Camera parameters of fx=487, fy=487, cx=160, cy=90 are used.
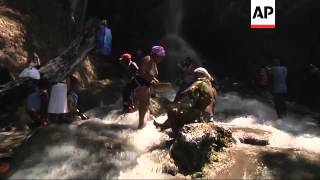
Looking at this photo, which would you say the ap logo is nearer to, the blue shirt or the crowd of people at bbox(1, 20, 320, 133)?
the crowd of people at bbox(1, 20, 320, 133)

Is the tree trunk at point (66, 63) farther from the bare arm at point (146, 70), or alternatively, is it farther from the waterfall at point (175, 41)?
the waterfall at point (175, 41)

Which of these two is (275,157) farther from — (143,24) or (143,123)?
(143,24)

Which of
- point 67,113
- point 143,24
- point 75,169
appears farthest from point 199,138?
point 143,24

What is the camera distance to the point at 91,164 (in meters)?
8.03

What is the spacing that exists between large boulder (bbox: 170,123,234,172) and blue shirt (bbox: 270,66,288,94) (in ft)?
18.2

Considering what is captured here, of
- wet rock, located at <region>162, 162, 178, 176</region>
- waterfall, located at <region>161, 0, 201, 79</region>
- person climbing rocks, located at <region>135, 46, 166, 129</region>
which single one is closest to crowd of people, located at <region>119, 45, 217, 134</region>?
person climbing rocks, located at <region>135, 46, 166, 129</region>

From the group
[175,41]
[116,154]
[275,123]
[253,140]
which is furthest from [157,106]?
[175,41]

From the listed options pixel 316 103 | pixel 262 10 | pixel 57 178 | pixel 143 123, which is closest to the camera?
pixel 57 178

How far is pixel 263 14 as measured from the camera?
18.8m

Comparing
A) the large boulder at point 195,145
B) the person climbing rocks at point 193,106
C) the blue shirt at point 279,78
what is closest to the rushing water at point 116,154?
the large boulder at point 195,145

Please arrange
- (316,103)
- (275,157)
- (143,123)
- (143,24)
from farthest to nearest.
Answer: (143,24) → (316,103) → (143,123) → (275,157)

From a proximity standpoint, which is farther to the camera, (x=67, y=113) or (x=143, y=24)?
(x=143, y=24)

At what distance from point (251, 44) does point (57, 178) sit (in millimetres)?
12371

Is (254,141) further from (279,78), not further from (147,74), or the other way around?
(279,78)
